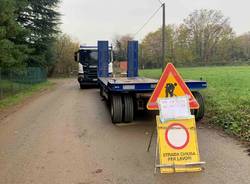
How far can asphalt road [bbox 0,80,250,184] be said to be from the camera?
184 inches

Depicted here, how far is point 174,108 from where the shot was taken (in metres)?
5.23

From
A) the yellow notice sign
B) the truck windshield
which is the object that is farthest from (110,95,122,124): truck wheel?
the truck windshield

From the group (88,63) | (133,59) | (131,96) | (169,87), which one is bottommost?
(131,96)

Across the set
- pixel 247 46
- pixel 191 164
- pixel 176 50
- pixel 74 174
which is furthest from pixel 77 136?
pixel 247 46

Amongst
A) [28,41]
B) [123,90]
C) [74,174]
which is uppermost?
[28,41]

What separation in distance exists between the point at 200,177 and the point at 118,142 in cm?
247

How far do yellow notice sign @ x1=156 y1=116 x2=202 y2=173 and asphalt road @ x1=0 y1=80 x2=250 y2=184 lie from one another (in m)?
0.19

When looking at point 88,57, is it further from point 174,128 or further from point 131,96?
point 174,128

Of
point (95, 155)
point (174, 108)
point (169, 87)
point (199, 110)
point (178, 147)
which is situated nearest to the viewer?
point (178, 147)

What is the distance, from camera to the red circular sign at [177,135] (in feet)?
16.7

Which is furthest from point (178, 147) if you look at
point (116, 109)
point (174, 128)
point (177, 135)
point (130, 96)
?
point (130, 96)

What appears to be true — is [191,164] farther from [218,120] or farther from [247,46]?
[247,46]

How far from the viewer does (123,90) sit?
27.3 feet

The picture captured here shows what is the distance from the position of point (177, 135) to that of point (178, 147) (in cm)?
19
